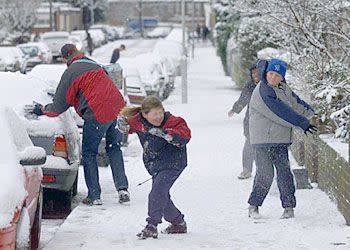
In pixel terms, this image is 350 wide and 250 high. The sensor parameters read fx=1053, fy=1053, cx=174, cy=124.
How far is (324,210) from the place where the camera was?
1035 cm

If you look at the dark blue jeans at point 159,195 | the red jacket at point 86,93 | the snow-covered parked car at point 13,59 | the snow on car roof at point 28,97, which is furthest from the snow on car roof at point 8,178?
the snow-covered parked car at point 13,59

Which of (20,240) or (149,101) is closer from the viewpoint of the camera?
(20,240)

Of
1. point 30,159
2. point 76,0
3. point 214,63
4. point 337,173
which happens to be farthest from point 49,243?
point 76,0

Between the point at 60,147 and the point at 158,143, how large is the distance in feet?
6.50

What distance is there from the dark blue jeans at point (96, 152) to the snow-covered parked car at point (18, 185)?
8.11ft

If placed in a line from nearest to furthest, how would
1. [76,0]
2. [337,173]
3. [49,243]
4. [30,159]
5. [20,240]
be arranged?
[20,240] → [30,159] → [49,243] → [337,173] → [76,0]

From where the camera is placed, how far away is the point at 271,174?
33.3 ft

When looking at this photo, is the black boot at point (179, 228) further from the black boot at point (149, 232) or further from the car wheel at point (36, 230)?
the car wheel at point (36, 230)

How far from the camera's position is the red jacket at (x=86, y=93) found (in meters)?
10.9

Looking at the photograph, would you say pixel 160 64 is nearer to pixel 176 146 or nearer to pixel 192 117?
pixel 192 117

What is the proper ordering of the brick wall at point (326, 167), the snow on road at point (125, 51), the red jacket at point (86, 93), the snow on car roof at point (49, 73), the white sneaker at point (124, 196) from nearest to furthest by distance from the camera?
the brick wall at point (326, 167), the red jacket at point (86, 93), the white sneaker at point (124, 196), the snow on car roof at point (49, 73), the snow on road at point (125, 51)

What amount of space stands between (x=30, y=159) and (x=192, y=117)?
54.4 feet

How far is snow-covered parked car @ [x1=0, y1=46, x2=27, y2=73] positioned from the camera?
43.8 metres

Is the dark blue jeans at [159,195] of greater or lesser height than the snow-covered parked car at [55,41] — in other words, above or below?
above
